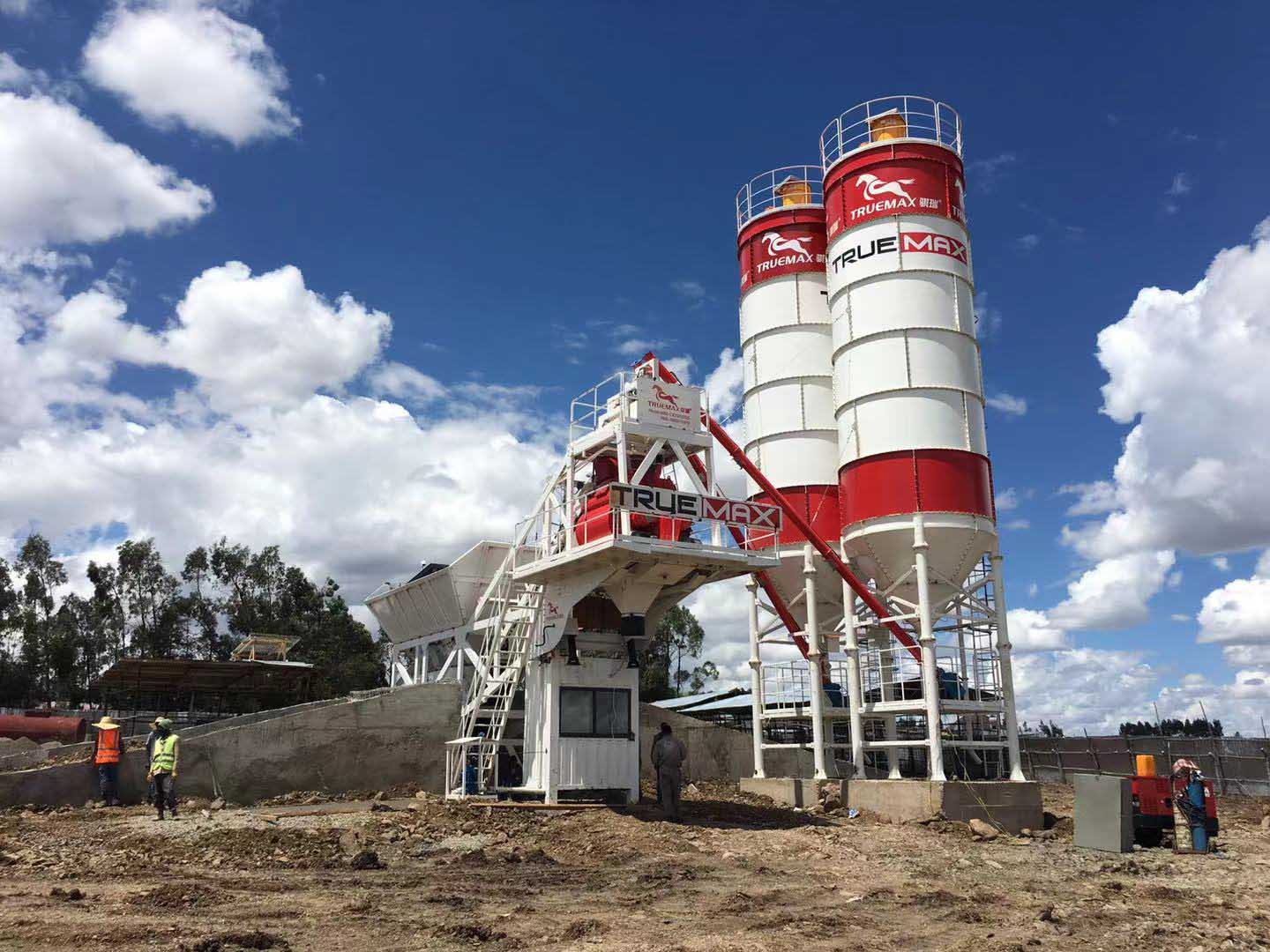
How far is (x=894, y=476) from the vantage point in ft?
79.9

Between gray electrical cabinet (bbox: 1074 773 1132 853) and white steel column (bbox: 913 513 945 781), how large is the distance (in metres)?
3.42

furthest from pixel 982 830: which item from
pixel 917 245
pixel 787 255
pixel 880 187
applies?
pixel 787 255

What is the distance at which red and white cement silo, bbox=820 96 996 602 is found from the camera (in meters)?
24.2

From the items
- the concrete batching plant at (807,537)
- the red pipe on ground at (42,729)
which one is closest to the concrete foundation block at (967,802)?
the concrete batching plant at (807,537)

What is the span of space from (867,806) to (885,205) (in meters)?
14.8

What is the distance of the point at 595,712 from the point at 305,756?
7.30 m

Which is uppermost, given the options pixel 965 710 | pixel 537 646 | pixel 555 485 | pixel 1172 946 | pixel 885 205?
pixel 885 205

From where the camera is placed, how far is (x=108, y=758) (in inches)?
811

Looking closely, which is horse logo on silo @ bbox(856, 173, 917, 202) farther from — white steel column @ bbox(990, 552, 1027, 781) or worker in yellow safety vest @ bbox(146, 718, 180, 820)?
worker in yellow safety vest @ bbox(146, 718, 180, 820)

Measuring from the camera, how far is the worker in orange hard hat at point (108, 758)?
2050 cm

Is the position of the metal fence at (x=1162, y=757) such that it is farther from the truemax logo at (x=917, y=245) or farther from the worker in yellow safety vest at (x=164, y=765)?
the worker in yellow safety vest at (x=164, y=765)

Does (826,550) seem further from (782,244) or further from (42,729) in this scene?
(42,729)

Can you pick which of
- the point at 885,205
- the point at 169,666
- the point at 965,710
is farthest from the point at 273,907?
the point at 169,666

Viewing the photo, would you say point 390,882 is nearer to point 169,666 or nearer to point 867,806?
point 867,806
